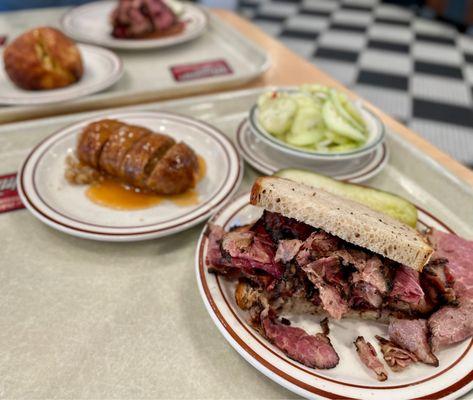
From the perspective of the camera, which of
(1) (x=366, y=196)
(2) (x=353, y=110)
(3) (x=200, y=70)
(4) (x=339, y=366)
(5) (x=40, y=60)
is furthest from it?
(3) (x=200, y=70)

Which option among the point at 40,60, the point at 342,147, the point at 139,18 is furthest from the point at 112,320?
the point at 139,18

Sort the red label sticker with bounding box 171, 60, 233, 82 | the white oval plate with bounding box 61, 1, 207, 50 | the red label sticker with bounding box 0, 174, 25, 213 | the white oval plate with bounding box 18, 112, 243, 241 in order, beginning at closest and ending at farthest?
1. the white oval plate with bounding box 18, 112, 243, 241
2. the red label sticker with bounding box 0, 174, 25, 213
3. the red label sticker with bounding box 171, 60, 233, 82
4. the white oval plate with bounding box 61, 1, 207, 50

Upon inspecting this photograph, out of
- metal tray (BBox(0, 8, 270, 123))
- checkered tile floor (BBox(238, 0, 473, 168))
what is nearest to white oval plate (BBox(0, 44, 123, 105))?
metal tray (BBox(0, 8, 270, 123))

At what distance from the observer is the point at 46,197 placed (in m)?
1.36

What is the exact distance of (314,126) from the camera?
5.38 ft

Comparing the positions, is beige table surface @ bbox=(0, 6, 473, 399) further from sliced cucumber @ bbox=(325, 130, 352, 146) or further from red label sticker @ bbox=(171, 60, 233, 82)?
red label sticker @ bbox=(171, 60, 233, 82)

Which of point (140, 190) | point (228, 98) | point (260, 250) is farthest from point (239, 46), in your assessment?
point (260, 250)

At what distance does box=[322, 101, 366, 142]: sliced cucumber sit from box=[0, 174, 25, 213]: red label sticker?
1.08 meters

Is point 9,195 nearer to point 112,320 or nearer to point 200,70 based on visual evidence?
point 112,320

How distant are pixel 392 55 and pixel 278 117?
12.3 ft

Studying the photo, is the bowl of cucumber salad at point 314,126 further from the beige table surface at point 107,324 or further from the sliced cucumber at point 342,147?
the beige table surface at point 107,324

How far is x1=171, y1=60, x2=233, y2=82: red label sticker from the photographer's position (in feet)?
7.20

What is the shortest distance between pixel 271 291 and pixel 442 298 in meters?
0.40

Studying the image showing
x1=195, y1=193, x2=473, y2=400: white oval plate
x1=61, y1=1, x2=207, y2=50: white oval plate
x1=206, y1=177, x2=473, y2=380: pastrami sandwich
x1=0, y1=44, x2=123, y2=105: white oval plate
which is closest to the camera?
x1=195, y1=193, x2=473, y2=400: white oval plate
